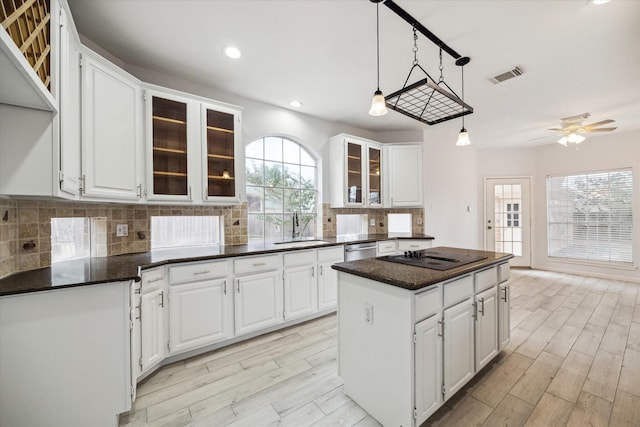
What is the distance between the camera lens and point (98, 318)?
153 cm

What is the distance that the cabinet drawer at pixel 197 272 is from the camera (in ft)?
7.15

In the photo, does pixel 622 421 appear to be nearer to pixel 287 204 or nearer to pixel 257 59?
pixel 287 204

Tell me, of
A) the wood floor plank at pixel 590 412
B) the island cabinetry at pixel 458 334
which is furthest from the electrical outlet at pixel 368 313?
the wood floor plank at pixel 590 412

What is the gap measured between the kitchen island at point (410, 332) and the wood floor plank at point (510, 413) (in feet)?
0.72

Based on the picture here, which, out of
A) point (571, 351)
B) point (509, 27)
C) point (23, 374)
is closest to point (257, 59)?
point (509, 27)

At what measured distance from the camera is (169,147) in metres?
2.55

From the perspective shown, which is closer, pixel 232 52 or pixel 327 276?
pixel 232 52

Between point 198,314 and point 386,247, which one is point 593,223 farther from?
point 198,314

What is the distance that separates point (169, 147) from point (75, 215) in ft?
3.12

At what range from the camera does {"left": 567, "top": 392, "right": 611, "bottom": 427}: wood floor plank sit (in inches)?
63.4

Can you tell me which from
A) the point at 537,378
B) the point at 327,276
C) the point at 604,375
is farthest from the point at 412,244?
the point at 604,375

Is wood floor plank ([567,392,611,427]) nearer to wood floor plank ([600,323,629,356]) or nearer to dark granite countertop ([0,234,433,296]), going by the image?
wood floor plank ([600,323,629,356])

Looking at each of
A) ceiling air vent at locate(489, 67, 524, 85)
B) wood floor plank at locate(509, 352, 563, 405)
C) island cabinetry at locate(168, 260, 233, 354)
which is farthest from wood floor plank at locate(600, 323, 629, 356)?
island cabinetry at locate(168, 260, 233, 354)

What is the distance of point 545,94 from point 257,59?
11.3 feet
